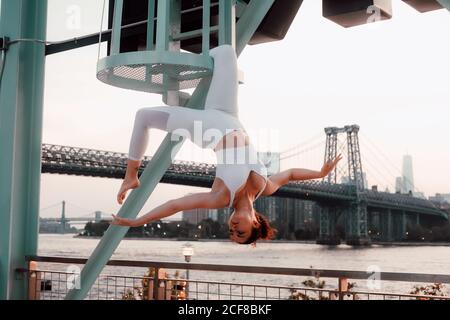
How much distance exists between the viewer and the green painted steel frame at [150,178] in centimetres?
254

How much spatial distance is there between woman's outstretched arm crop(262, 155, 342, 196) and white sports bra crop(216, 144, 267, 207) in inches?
8.1

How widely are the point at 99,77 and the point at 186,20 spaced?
1067mm

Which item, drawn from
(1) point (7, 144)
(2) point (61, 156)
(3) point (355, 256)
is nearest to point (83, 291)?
(1) point (7, 144)

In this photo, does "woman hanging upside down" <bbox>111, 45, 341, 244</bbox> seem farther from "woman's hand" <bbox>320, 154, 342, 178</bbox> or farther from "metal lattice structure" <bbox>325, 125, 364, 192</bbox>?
"metal lattice structure" <bbox>325, 125, 364, 192</bbox>

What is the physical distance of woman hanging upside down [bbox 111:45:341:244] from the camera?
1609mm

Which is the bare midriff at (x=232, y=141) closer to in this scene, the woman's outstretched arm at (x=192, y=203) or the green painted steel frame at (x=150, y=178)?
the woman's outstretched arm at (x=192, y=203)

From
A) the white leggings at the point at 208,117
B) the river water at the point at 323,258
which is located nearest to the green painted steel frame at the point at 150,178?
the white leggings at the point at 208,117

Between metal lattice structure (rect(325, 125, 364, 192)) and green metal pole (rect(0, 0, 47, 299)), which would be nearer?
green metal pole (rect(0, 0, 47, 299))

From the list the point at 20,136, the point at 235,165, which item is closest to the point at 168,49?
the point at 235,165

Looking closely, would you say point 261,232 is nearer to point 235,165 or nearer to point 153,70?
point 235,165

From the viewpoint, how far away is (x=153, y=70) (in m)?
1.79

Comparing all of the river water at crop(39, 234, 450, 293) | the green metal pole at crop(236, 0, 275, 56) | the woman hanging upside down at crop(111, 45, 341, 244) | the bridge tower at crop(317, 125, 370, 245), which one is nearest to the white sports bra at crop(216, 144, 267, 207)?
the woman hanging upside down at crop(111, 45, 341, 244)

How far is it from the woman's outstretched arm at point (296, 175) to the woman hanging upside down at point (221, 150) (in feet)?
0.12

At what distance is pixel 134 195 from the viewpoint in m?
2.77
